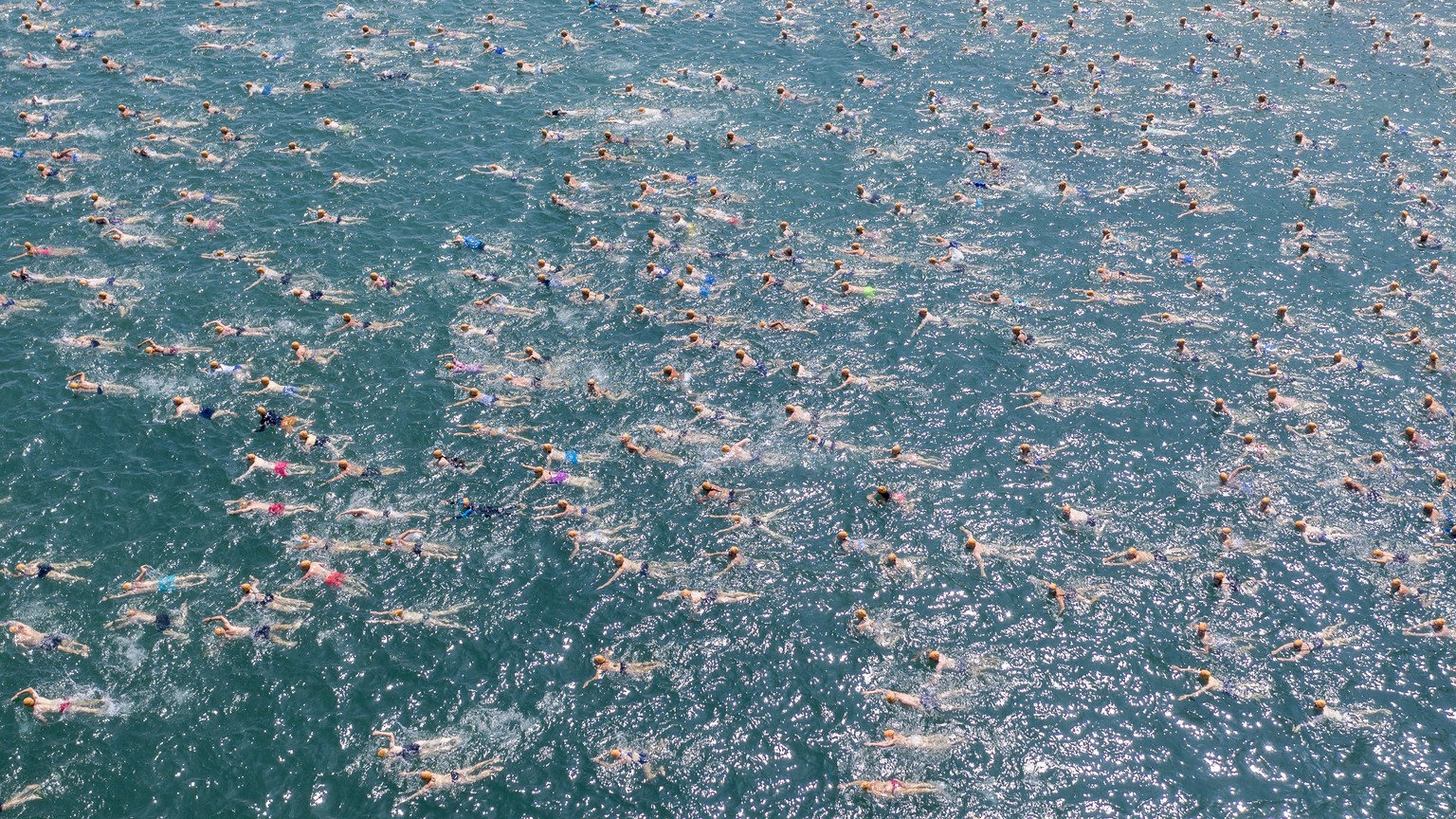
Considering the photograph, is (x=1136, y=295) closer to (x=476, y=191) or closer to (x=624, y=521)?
(x=624, y=521)

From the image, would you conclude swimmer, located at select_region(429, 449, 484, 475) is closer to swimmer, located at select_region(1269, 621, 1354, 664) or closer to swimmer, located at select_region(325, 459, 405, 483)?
swimmer, located at select_region(325, 459, 405, 483)

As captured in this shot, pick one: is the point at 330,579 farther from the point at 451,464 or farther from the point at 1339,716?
the point at 1339,716

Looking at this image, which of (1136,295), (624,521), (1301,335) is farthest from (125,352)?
(1301,335)

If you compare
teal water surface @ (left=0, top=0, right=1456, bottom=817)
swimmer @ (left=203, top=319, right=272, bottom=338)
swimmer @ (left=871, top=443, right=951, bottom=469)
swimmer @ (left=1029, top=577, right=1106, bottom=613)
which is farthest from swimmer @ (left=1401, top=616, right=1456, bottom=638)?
swimmer @ (left=203, top=319, right=272, bottom=338)

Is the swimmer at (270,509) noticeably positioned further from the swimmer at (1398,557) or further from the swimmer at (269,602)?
the swimmer at (1398,557)

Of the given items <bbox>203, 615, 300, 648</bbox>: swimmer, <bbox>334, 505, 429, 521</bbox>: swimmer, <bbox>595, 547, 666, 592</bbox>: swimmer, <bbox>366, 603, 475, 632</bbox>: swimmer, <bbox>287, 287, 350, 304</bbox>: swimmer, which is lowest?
<bbox>203, 615, 300, 648</bbox>: swimmer
